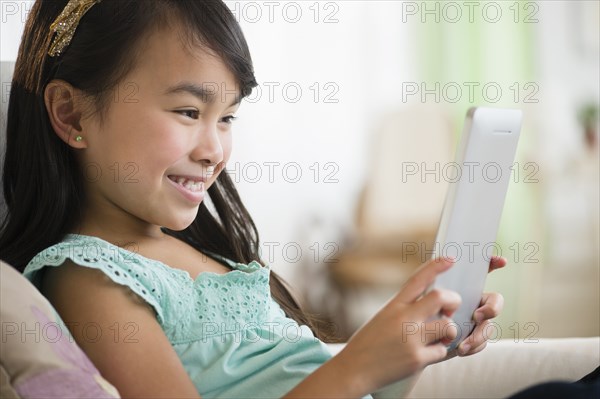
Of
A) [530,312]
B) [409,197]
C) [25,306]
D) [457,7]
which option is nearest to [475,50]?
[457,7]

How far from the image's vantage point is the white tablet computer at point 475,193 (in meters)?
0.82

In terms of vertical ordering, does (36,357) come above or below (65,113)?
below

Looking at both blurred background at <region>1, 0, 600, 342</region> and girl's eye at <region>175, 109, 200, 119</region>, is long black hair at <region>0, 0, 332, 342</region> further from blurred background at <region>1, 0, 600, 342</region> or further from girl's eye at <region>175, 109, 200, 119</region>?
blurred background at <region>1, 0, 600, 342</region>

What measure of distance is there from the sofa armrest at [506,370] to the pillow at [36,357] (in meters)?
0.62

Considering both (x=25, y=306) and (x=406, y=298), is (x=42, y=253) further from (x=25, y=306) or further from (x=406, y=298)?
(x=406, y=298)

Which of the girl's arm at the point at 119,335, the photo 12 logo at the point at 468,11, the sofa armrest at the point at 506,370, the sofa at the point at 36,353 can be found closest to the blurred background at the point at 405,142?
the photo 12 logo at the point at 468,11

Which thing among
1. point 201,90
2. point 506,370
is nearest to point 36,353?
point 201,90

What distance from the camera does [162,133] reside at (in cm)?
96

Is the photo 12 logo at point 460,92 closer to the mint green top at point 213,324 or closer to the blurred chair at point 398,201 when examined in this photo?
the blurred chair at point 398,201

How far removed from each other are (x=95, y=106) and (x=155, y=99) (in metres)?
0.08

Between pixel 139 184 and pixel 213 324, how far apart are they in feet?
0.60

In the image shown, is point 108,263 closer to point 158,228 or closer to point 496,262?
point 158,228

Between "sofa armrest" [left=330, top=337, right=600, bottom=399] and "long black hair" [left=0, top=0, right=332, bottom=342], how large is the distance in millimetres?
514

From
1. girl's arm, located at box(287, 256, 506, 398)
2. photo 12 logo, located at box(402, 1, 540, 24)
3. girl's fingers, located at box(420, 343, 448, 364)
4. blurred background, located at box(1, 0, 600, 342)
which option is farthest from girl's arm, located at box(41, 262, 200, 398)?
photo 12 logo, located at box(402, 1, 540, 24)
